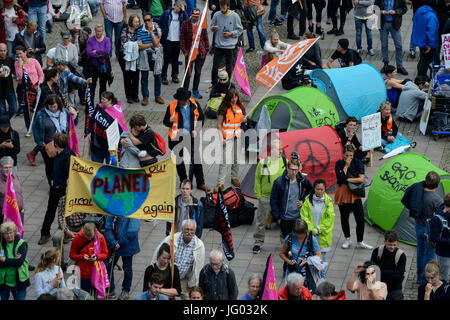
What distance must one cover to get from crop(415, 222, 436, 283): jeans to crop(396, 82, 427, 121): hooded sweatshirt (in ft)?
19.4

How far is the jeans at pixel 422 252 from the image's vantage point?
44.7 ft

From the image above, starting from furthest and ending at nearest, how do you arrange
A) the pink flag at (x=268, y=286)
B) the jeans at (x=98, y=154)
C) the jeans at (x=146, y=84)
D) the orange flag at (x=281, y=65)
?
the jeans at (x=146, y=84) → the orange flag at (x=281, y=65) → the jeans at (x=98, y=154) → the pink flag at (x=268, y=286)

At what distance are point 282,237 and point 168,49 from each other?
25.1 feet

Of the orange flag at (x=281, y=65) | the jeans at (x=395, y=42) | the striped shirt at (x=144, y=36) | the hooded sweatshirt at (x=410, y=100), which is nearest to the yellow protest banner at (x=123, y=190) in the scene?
the orange flag at (x=281, y=65)

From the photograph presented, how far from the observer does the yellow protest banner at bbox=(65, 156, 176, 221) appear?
12.4 meters

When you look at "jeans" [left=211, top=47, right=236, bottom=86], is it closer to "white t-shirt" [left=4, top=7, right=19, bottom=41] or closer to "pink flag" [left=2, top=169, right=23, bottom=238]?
"white t-shirt" [left=4, top=7, right=19, bottom=41]

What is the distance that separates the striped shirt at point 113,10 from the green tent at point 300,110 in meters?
5.19

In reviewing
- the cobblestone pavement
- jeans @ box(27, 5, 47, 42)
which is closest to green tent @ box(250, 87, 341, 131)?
the cobblestone pavement

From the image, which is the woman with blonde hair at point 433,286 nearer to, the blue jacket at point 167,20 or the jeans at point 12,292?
the jeans at point 12,292

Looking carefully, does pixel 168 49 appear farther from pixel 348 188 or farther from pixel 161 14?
pixel 348 188

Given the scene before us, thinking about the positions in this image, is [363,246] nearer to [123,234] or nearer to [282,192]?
[282,192]

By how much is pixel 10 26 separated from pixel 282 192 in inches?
390

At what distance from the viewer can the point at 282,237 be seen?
47.5ft
